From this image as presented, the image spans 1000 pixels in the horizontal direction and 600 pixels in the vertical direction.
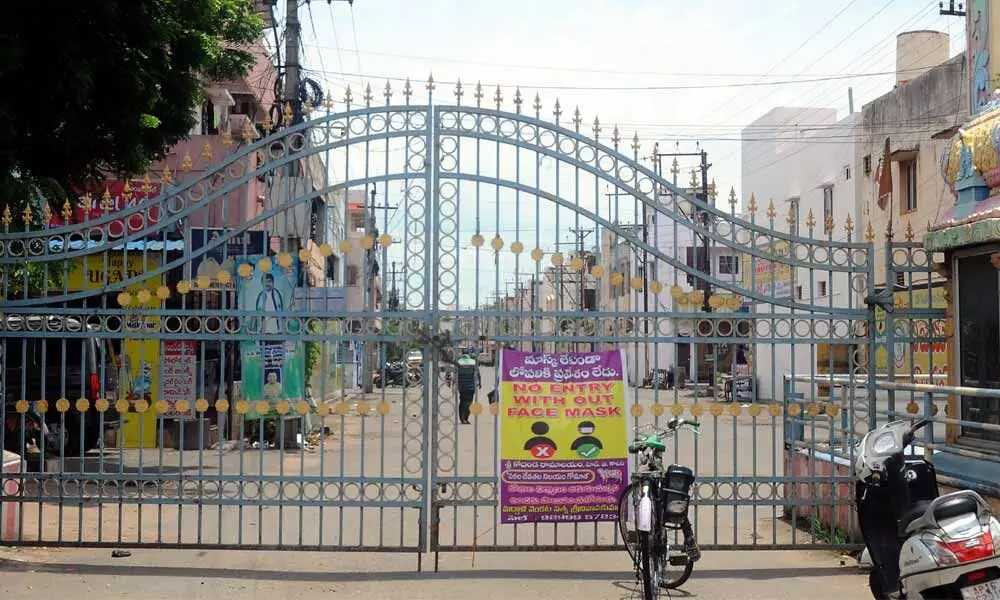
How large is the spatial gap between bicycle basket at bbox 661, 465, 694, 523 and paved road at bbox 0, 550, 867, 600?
58 centimetres

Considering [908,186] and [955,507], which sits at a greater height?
[908,186]

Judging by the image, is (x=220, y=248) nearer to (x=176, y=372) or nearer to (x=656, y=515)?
(x=176, y=372)

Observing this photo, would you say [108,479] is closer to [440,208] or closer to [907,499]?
[440,208]

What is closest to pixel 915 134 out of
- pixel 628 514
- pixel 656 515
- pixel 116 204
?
pixel 116 204

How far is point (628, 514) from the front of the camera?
7043 mm

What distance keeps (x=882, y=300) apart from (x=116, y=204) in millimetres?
9719

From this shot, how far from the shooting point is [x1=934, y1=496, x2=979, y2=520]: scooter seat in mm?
5332

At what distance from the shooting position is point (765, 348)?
30422 millimetres

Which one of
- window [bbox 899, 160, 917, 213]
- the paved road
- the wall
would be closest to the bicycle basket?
Answer: the paved road

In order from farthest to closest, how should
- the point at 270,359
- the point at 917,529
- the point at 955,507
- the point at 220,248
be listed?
the point at 270,359, the point at 220,248, the point at 917,529, the point at 955,507

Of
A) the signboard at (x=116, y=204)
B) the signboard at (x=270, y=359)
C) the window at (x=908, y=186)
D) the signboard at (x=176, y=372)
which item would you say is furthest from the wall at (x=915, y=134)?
the signboard at (x=116, y=204)

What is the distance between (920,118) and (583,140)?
1999cm

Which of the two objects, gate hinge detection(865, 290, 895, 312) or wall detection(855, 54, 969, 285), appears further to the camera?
wall detection(855, 54, 969, 285)

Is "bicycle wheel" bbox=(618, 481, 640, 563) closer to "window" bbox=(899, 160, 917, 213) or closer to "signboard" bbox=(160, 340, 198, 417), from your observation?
"signboard" bbox=(160, 340, 198, 417)
